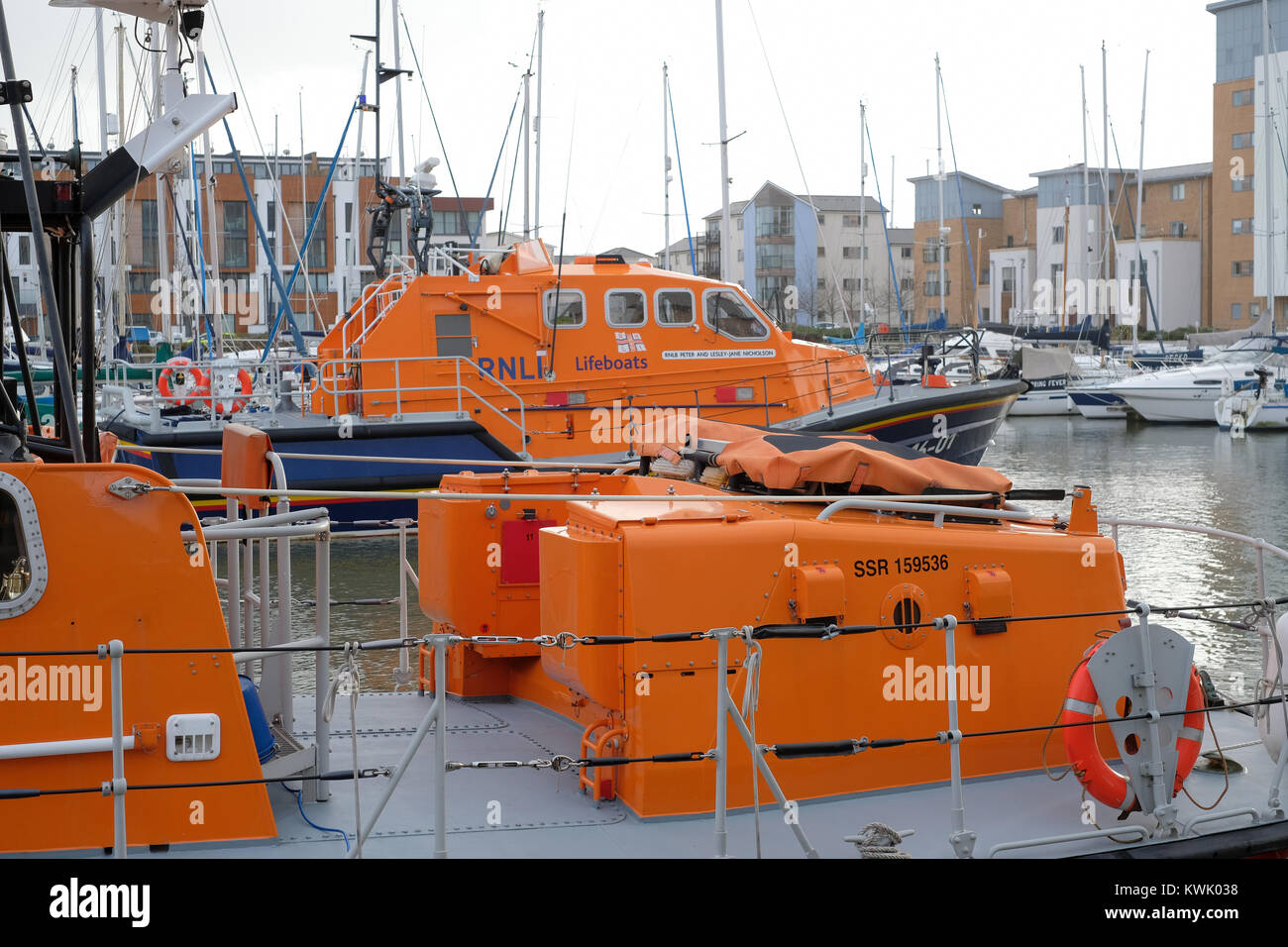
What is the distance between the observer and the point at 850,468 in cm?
527

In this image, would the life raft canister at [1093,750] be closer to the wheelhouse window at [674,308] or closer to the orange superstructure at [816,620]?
the orange superstructure at [816,620]

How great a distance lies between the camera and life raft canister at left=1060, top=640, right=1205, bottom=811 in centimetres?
444

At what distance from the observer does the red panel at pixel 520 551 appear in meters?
5.78

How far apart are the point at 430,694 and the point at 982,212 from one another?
64916 millimetres

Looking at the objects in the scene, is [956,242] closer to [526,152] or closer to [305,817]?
[526,152]

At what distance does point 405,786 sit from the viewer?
4.82 m

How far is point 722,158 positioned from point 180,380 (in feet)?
28.8

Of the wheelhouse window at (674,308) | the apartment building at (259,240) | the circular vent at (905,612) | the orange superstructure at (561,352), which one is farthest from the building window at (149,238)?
the circular vent at (905,612)

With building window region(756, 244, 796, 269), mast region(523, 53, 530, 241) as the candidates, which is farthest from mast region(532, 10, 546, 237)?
building window region(756, 244, 796, 269)

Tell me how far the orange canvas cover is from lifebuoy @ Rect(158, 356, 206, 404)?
34.9ft

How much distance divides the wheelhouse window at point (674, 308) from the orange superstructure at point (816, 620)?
9518 millimetres

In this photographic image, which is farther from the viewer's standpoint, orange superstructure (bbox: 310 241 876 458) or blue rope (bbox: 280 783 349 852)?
orange superstructure (bbox: 310 241 876 458)

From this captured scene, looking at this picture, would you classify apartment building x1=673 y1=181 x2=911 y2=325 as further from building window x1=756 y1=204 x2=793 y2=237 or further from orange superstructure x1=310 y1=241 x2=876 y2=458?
orange superstructure x1=310 y1=241 x2=876 y2=458
